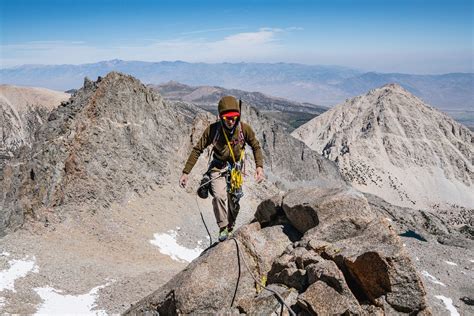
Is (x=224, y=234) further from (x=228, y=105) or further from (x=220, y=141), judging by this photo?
(x=228, y=105)

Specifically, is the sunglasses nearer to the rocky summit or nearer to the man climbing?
the man climbing

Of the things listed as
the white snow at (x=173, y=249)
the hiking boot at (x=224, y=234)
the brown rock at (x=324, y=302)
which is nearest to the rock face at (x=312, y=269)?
the brown rock at (x=324, y=302)

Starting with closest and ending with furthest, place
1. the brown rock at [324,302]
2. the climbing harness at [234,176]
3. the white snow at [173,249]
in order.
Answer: the brown rock at [324,302] < the climbing harness at [234,176] < the white snow at [173,249]

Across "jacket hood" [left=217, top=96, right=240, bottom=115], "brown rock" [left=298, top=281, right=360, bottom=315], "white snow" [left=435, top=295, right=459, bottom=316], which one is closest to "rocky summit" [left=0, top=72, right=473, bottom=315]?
"brown rock" [left=298, top=281, right=360, bottom=315]

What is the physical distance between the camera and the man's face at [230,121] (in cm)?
1184

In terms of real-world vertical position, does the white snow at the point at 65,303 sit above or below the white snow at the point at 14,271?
below

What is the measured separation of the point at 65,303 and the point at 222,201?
579 inches

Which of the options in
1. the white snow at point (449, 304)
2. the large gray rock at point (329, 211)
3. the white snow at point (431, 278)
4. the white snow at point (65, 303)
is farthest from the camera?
the white snow at point (431, 278)

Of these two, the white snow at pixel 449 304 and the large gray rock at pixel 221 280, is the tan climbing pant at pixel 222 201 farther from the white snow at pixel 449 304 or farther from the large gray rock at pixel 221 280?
the white snow at pixel 449 304

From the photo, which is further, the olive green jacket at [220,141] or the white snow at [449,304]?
the white snow at [449,304]

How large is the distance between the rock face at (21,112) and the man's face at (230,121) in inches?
5233

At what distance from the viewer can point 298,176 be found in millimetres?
89000

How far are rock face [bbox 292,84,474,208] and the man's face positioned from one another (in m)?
116

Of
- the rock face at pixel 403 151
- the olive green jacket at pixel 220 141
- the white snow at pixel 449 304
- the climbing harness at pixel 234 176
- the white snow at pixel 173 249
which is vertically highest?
the olive green jacket at pixel 220 141
